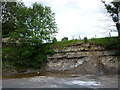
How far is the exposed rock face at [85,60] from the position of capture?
1276 cm

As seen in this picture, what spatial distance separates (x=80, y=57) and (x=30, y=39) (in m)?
5.79

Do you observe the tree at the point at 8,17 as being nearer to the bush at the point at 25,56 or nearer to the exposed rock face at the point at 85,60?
the bush at the point at 25,56

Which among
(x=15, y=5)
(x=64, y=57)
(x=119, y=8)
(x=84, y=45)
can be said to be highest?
(x=15, y=5)

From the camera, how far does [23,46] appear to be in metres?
14.7

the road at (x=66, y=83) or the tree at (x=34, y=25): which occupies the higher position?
the tree at (x=34, y=25)

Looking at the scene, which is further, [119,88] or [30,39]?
[30,39]

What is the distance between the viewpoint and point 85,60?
1361cm

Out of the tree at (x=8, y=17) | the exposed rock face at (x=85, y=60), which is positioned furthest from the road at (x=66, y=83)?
the tree at (x=8, y=17)

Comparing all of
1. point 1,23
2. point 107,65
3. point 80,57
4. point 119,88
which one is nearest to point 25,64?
point 80,57

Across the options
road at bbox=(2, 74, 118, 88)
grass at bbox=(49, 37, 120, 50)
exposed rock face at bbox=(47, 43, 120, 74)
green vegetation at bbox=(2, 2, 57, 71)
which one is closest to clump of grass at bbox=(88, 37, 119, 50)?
grass at bbox=(49, 37, 120, 50)

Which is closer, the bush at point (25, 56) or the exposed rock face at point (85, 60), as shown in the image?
A: the exposed rock face at point (85, 60)

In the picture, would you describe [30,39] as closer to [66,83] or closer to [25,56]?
[25,56]

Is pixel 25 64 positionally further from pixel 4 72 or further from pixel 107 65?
pixel 107 65

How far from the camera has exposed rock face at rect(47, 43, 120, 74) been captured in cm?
1276
